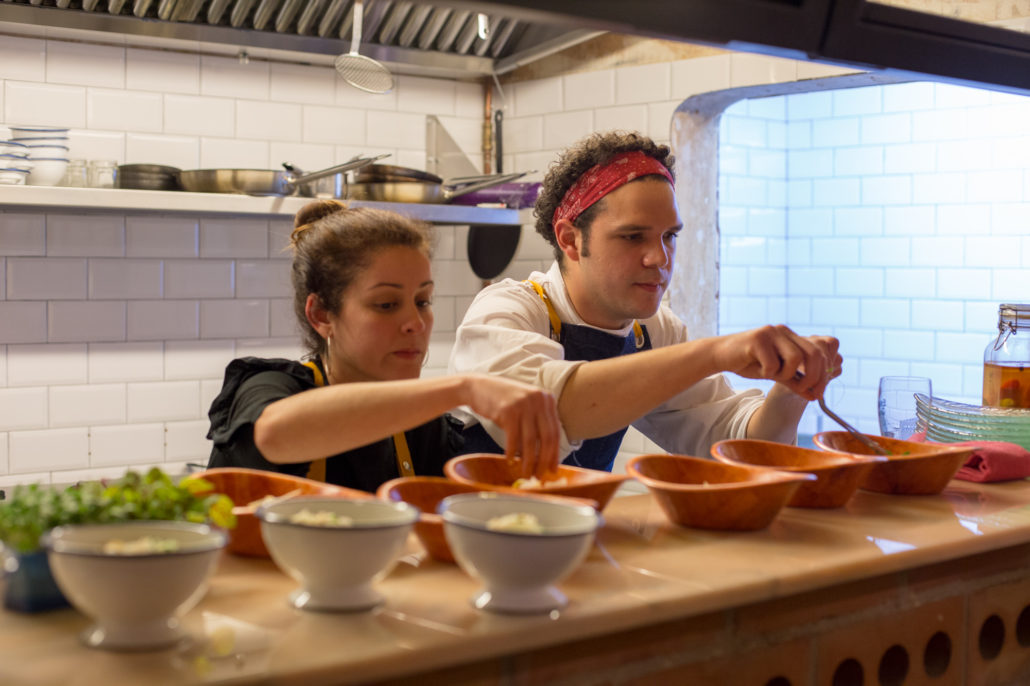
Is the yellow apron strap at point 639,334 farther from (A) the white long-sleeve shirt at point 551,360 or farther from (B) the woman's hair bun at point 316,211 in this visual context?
(B) the woman's hair bun at point 316,211

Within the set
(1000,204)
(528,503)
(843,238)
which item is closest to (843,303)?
(843,238)

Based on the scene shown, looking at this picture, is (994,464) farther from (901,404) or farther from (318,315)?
(318,315)

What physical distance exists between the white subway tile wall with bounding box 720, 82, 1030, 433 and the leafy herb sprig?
3.56 metres

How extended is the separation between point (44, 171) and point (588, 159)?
161cm

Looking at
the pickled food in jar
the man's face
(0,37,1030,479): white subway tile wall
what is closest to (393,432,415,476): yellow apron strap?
the man's face

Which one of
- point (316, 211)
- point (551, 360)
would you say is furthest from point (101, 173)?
point (551, 360)

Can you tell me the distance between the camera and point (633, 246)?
2.31 meters

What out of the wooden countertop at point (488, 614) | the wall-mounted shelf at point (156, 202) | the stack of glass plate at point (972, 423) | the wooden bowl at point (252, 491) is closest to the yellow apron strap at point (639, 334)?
the stack of glass plate at point (972, 423)

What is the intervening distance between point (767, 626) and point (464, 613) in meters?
0.44

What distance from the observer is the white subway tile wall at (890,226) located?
407 centimetres

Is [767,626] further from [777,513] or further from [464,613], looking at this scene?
[464,613]

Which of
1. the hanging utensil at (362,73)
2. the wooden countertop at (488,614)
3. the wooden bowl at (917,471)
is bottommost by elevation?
the wooden countertop at (488,614)

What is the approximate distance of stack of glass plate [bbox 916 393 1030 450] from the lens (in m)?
2.18

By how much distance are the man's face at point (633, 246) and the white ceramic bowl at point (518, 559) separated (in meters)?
1.20
